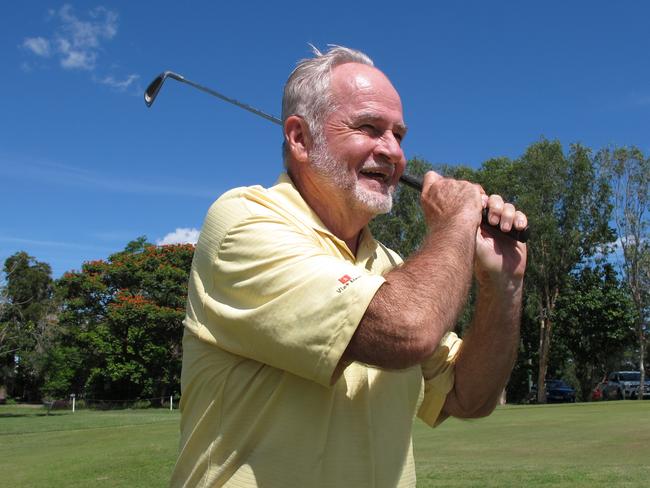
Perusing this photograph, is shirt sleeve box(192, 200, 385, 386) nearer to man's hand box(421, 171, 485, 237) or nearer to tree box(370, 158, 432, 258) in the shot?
man's hand box(421, 171, 485, 237)

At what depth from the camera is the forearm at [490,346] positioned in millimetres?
2471

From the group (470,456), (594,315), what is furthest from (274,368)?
(594,315)

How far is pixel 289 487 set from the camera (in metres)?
1.82

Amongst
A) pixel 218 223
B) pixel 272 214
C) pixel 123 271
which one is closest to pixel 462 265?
pixel 272 214

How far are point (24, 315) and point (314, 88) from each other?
→ 143 feet

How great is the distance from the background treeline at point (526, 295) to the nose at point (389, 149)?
3817 cm

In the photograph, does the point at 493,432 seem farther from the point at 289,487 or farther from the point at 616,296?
the point at 616,296

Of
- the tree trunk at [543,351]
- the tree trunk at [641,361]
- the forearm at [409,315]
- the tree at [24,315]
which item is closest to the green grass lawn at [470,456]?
the forearm at [409,315]

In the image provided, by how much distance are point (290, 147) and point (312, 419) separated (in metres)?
0.95

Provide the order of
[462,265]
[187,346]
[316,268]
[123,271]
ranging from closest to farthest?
[316,268], [462,265], [187,346], [123,271]

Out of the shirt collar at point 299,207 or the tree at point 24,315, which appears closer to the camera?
the shirt collar at point 299,207

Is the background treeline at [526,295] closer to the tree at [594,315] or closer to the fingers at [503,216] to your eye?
the tree at [594,315]

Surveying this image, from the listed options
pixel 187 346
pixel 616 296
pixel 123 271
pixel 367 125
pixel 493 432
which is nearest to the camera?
pixel 187 346

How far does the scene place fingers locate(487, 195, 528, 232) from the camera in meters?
2.25
